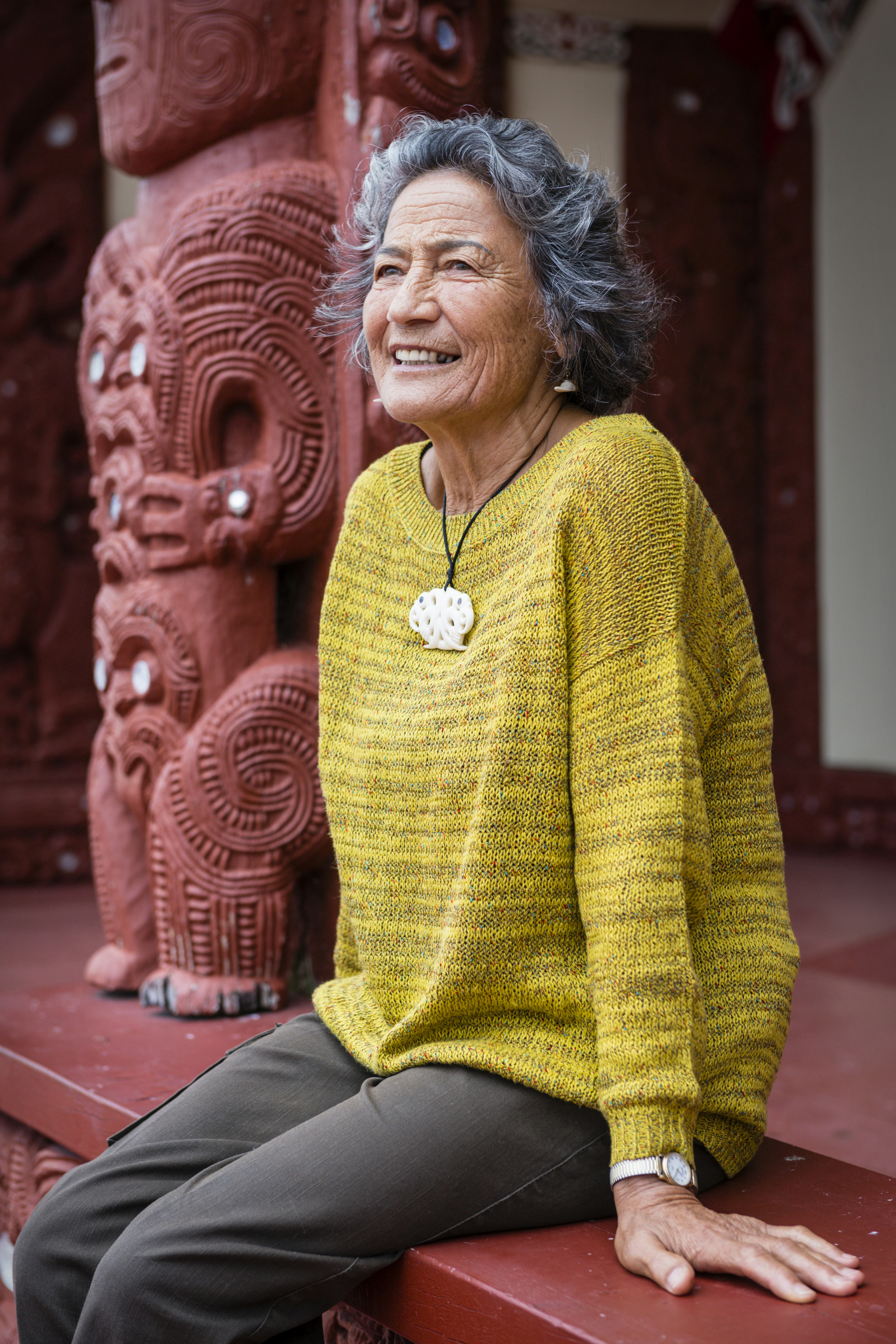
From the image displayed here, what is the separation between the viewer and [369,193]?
184 centimetres

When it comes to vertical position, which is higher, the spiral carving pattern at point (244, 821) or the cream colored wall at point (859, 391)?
the cream colored wall at point (859, 391)

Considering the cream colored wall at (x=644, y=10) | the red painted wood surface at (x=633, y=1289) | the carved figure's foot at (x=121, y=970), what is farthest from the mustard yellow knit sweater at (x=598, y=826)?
the cream colored wall at (x=644, y=10)

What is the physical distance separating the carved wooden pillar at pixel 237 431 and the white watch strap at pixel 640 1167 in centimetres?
124

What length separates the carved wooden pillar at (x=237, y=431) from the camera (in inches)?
98.7

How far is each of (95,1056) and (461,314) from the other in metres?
1.42

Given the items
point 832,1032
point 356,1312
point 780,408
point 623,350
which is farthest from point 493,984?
point 780,408

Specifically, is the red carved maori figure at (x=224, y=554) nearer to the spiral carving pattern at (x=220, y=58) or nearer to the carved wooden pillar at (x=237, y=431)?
the carved wooden pillar at (x=237, y=431)

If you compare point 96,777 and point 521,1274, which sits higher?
point 96,777

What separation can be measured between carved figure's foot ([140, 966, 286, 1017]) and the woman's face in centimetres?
128

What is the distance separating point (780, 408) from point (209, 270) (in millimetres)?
3762

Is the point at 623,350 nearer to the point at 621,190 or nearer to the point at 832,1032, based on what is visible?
the point at 621,190

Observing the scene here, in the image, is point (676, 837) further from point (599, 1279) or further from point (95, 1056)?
point (95, 1056)

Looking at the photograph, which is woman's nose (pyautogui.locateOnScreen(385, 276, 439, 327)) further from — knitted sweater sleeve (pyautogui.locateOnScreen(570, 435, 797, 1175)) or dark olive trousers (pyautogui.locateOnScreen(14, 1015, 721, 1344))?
dark olive trousers (pyautogui.locateOnScreen(14, 1015, 721, 1344))

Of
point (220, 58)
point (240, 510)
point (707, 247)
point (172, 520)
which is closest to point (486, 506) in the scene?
point (240, 510)
